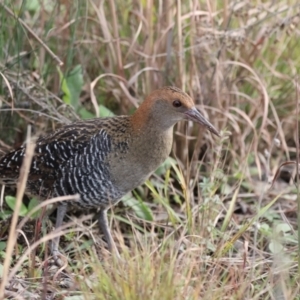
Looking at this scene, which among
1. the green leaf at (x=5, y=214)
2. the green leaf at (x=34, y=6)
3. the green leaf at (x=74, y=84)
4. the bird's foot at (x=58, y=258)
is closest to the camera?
the bird's foot at (x=58, y=258)

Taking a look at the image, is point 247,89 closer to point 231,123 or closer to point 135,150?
point 231,123

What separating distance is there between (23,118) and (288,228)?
1.67m

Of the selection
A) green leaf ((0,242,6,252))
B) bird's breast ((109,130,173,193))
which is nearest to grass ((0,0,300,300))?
green leaf ((0,242,6,252))

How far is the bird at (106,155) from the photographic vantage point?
13.9ft

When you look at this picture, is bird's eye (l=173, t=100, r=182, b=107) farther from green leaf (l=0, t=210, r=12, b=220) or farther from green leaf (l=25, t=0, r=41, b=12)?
green leaf (l=25, t=0, r=41, b=12)

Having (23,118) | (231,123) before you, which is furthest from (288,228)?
(23,118)

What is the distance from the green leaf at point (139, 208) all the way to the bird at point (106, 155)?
362 mm

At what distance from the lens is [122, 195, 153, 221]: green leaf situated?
4.68 metres

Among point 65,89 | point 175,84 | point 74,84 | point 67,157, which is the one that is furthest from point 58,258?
point 175,84

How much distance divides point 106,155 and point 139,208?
587 mm

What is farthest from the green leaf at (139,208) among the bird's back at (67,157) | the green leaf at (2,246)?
the green leaf at (2,246)

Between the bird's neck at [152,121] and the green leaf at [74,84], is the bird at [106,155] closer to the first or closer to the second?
the bird's neck at [152,121]

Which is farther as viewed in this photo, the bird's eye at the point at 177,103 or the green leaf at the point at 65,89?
the green leaf at the point at 65,89

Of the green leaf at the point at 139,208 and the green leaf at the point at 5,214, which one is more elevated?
the green leaf at the point at 5,214
